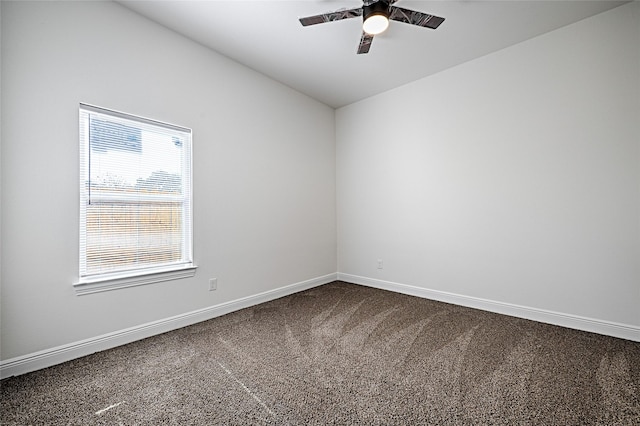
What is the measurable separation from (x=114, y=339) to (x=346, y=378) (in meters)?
1.92

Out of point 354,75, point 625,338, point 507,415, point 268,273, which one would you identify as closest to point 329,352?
point 507,415

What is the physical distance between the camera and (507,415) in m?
1.52

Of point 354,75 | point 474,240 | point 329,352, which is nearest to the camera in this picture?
point 329,352

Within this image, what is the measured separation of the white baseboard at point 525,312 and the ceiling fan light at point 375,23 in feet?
9.70

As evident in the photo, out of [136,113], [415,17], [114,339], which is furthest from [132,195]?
[415,17]

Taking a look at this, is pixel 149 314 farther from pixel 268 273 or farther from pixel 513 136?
pixel 513 136

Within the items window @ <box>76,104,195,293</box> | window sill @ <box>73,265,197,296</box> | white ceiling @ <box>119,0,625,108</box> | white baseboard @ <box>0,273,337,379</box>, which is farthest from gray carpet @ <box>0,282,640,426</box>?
white ceiling @ <box>119,0,625,108</box>

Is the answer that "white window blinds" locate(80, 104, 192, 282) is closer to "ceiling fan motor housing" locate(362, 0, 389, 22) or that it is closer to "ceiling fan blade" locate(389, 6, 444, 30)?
"ceiling fan motor housing" locate(362, 0, 389, 22)

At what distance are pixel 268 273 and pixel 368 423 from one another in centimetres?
232

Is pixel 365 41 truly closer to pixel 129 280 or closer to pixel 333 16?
pixel 333 16

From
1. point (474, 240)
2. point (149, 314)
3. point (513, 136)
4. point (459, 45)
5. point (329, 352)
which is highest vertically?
point (459, 45)

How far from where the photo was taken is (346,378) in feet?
6.16

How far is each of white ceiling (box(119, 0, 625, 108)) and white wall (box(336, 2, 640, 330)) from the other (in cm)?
27

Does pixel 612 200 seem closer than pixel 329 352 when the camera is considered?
No
